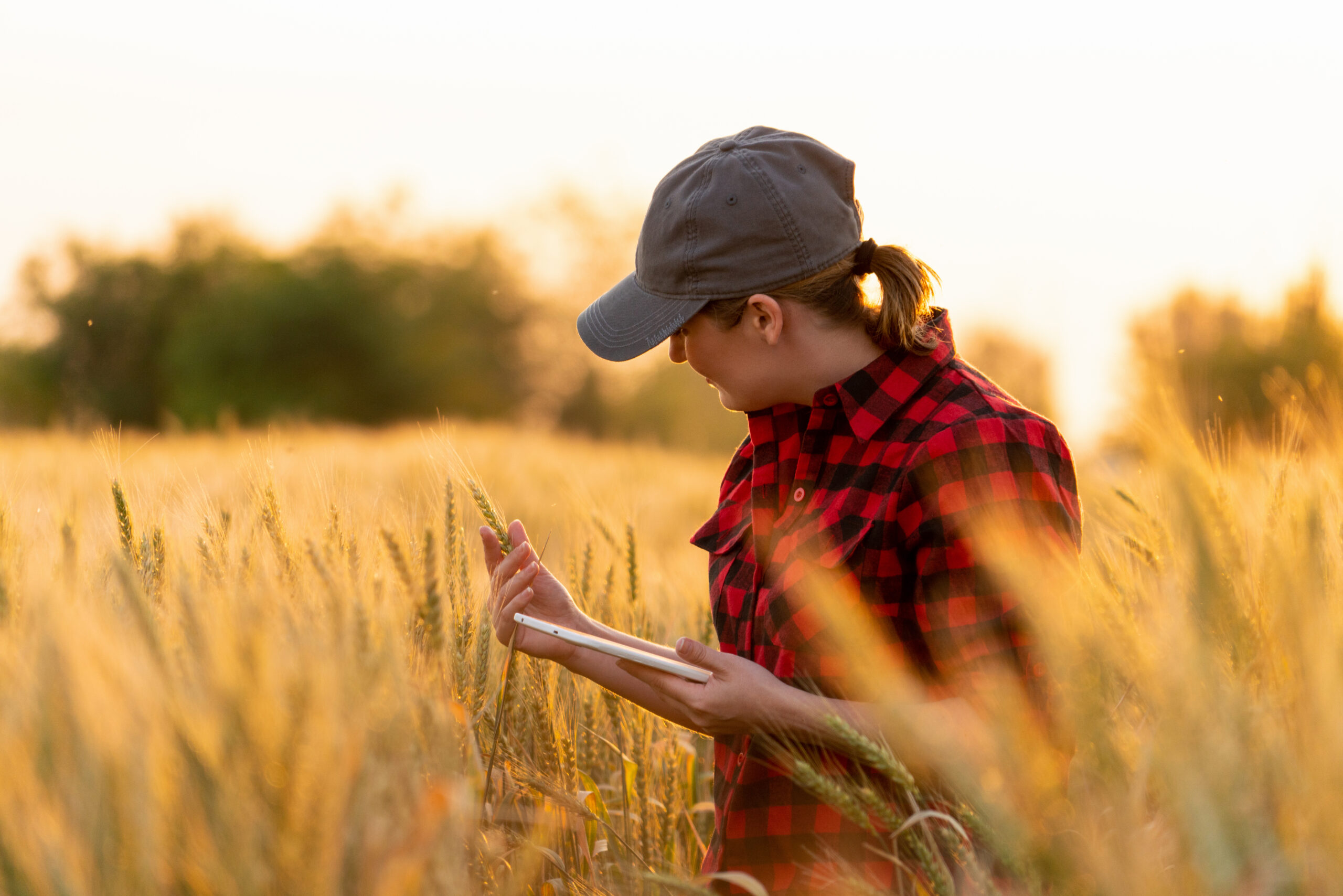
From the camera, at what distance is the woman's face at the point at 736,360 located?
61.2 inches

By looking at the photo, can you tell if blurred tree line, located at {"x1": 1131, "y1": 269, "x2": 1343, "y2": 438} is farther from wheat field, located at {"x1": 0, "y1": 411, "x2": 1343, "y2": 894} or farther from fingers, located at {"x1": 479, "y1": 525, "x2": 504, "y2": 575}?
fingers, located at {"x1": 479, "y1": 525, "x2": 504, "y2": 575}

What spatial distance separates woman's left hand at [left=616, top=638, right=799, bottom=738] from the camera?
125cm

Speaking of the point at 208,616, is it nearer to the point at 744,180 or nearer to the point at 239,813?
the point at 239,813

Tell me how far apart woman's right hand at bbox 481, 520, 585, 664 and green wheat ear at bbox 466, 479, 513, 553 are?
1 centimetres

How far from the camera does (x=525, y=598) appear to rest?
1498 millimetres

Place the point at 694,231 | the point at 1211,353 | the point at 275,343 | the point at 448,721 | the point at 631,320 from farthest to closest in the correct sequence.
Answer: the point at 275,343 < the point at 1211,353 < the point at 631,320 < the point at 694,231 < the point at 448,721

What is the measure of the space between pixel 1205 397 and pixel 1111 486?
2.23ft

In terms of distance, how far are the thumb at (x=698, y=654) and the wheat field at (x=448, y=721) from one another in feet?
0.77

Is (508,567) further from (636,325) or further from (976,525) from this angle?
(976,525)

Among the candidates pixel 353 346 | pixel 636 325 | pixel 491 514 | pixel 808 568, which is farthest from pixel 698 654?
pixel 353 346

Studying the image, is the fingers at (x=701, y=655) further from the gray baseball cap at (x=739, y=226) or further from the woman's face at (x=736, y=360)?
the gray baseball cap at (x=739, y=226)

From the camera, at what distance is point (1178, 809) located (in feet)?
2.51

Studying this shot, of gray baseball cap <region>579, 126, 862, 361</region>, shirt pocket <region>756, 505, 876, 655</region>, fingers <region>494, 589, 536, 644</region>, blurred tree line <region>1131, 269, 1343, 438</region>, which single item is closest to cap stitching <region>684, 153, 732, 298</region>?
gray baseball cap <region>579, 126, 862, 361</region>

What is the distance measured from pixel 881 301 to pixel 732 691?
0.71 meters
